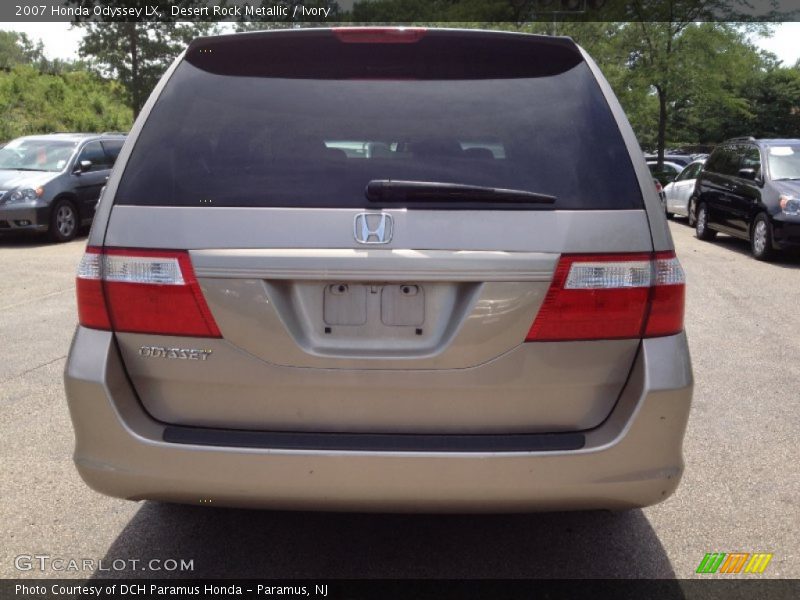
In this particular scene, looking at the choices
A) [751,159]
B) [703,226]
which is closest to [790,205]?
[751,159]

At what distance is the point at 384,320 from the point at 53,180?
12207 millimetres

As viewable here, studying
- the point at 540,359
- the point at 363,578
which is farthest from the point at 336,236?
the point at 363,578

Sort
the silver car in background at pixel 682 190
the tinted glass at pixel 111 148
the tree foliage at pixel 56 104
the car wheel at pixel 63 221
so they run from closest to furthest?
the car wheel at pixel 63 221
the tinted glass at pixel 111 148
the silver car in background at pixel 682 190
the tree foliage at pixel 56 104

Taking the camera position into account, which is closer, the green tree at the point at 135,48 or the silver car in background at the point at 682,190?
the silver car in background at the point at 682,190

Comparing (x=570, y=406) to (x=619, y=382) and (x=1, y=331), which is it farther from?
(x=1, y=331)

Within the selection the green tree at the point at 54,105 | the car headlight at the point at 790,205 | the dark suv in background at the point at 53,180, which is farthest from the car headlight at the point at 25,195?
the green tree at the point at 54,105

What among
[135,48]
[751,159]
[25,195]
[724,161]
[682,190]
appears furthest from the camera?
[135,48]

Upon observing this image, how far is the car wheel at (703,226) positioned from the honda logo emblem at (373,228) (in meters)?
13.3

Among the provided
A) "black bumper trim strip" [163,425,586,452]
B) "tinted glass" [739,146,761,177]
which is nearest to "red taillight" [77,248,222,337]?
"black bumper trim strip" [163,425,586,452]

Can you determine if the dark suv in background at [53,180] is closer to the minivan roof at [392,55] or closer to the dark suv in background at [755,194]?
the dark suv in background at [755,194]

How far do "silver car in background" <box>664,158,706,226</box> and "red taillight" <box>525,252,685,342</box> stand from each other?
15.9 metres

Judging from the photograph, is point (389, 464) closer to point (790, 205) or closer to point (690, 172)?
point (790, 205)

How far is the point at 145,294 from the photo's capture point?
2557 millimetres

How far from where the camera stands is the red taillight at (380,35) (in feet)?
9.14
